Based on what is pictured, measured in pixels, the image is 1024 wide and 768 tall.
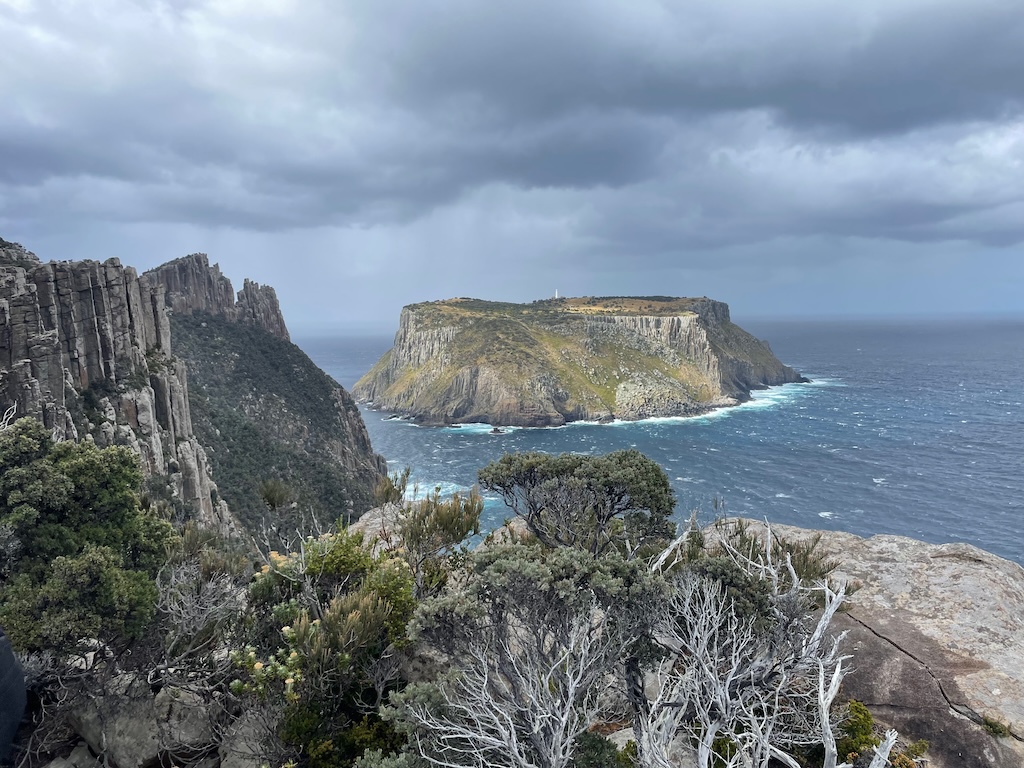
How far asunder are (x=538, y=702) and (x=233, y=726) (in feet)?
25.0

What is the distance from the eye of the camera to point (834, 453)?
94.9 m

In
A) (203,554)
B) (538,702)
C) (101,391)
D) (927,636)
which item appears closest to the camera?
(538,702)

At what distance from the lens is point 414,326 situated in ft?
557

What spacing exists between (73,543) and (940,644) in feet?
68.9

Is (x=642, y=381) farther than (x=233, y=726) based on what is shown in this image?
Yes

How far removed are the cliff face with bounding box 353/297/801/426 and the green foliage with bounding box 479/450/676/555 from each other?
369 feet

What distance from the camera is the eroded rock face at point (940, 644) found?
11.4 m

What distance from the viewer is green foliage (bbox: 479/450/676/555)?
18.4m

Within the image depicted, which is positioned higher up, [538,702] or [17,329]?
[17,329]

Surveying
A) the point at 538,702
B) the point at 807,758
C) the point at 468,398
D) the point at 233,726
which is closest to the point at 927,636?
the point at 807,758

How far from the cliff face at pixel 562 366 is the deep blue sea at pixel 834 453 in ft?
23.6

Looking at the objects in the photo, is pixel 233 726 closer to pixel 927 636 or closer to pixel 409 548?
pixel 409 548

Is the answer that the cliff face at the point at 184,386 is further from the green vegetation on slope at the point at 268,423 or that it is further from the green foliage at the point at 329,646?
the green foliage at the point at 329,646

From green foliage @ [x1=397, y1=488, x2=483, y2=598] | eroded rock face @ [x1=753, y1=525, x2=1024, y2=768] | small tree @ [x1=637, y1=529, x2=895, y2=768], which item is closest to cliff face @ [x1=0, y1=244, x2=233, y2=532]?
green foliage @ [x1=397, y1=488, x2=483, y2=598]
